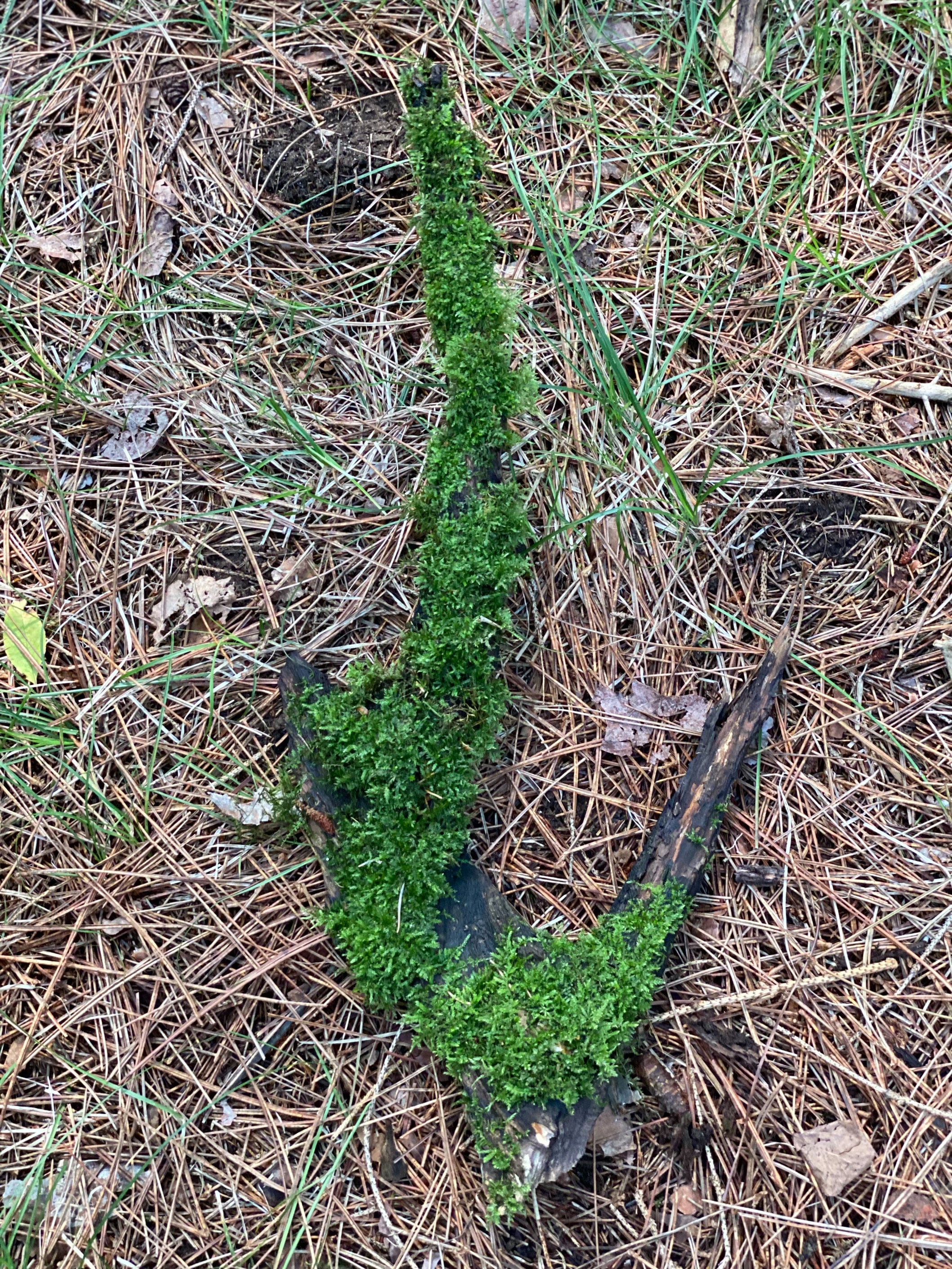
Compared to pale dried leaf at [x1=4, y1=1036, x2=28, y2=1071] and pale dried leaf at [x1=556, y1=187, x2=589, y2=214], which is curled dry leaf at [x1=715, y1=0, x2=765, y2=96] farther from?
pale dried leaf at [x1=4, y1=1036, x2=28, y2=1071]

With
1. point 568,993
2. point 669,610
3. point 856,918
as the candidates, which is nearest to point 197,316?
point 669,610

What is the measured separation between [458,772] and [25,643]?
1.39 metres

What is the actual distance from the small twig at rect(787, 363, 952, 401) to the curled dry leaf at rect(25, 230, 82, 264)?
2393 millimetres

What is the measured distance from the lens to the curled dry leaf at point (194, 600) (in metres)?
2.60

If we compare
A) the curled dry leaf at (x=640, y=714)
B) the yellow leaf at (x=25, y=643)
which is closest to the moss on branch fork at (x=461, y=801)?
the curled dry leaf at (x=640, y=714)

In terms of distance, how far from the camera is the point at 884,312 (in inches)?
108

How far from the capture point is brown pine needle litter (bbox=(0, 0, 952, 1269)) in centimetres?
217

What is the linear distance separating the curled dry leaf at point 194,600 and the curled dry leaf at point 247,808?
21.4 inches

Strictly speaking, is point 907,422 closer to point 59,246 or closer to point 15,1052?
point 59,246

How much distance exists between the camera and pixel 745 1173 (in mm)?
2146

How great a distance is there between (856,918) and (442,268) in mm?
2263

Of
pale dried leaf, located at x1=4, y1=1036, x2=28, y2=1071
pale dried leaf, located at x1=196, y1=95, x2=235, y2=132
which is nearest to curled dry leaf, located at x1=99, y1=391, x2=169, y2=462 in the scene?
pale dried leaf, located at x1=196, y1=95, x2=235, y2=132

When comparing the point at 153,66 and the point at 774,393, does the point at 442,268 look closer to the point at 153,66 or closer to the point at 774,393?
the point at 774,393

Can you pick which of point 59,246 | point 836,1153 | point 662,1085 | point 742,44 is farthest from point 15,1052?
point 742,44
